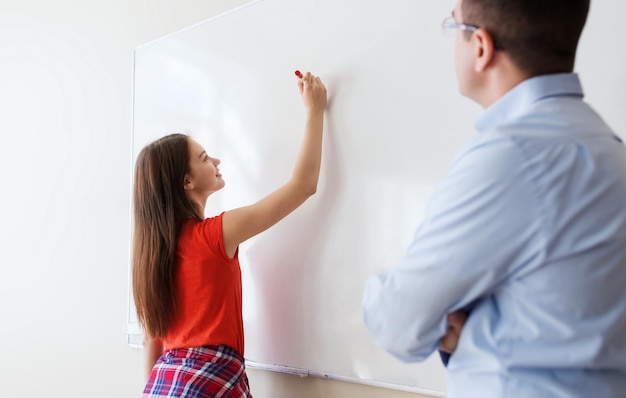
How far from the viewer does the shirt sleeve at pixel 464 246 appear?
0.83 meters

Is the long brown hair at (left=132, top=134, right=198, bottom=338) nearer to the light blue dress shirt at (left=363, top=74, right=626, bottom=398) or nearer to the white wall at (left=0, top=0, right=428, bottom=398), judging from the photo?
the white wall at (left=0, top=0, right=428, bottom=398)

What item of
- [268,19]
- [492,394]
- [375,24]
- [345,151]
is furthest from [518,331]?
[268,19]

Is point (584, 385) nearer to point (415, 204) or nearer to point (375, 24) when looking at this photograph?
point (415, 204)

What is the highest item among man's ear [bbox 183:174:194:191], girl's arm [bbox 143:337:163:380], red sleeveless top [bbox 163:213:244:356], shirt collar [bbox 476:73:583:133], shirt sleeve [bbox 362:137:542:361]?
shirt collar [bbox 476:73:583:133]

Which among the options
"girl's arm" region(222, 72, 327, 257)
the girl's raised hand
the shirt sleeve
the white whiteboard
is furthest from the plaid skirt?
the shirt sleeve

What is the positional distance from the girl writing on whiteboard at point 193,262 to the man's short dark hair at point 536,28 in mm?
823

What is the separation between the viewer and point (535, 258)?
2.73 feet

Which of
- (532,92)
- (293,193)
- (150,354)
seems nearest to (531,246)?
(532,92)

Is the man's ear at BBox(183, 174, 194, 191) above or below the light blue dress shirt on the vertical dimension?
above

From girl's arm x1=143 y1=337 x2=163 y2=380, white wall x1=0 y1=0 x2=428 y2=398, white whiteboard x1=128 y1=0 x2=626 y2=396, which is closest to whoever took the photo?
white whiteboard x1=128 y1=0 x2=626 y2=396

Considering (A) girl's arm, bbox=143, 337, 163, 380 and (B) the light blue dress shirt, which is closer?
(B) the light blue dress shirt

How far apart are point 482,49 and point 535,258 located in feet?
1.05

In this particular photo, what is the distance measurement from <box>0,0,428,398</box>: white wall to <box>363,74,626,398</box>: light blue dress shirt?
1424 millimetres

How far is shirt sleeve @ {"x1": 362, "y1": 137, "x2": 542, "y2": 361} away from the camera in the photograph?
83 cm
